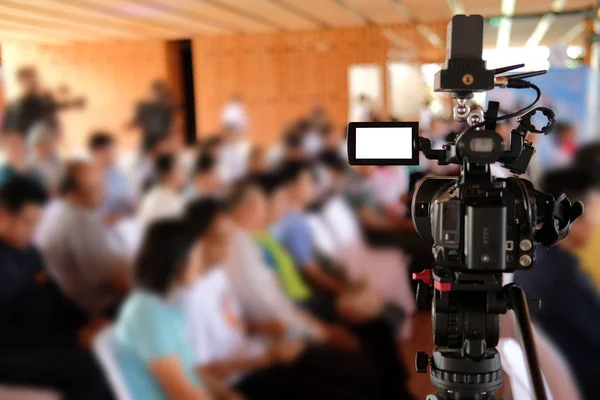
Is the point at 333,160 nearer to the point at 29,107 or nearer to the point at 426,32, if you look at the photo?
the point at 426,32

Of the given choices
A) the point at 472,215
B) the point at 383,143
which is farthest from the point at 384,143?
the point at 472,215

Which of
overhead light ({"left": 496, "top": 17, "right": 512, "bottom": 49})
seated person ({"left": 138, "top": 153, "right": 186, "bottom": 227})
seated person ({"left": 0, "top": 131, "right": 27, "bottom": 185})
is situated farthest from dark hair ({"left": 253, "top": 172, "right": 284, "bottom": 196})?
overhead light ({"left": 496, "top": 17, "right": 512, "bottom": 49})

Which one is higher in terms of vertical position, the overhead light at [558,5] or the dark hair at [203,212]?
the overhead light at [558,5]

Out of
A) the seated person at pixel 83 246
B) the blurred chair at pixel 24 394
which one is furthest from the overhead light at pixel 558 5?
the blurred chair at pixel 24 394

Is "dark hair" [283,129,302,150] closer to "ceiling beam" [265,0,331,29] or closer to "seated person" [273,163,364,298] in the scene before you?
"seated person" [273,163,364,298]

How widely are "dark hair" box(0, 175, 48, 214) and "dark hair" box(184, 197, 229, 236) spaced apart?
387 mm

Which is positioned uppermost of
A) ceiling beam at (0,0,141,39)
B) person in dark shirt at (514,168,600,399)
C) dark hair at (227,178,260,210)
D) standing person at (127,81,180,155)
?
ceiling beam at (0,0,141,39)

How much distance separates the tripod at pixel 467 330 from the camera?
71 centimetres

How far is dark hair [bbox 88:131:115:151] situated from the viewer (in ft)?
4.20

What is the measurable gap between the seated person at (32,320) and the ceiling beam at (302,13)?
2.50 ft

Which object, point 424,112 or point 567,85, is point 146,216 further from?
point 567,85

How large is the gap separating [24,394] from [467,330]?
1221 mm

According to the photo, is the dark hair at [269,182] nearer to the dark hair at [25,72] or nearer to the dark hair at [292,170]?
the dark hair at [292,170]

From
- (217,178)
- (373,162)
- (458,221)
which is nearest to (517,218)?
(458,221)
